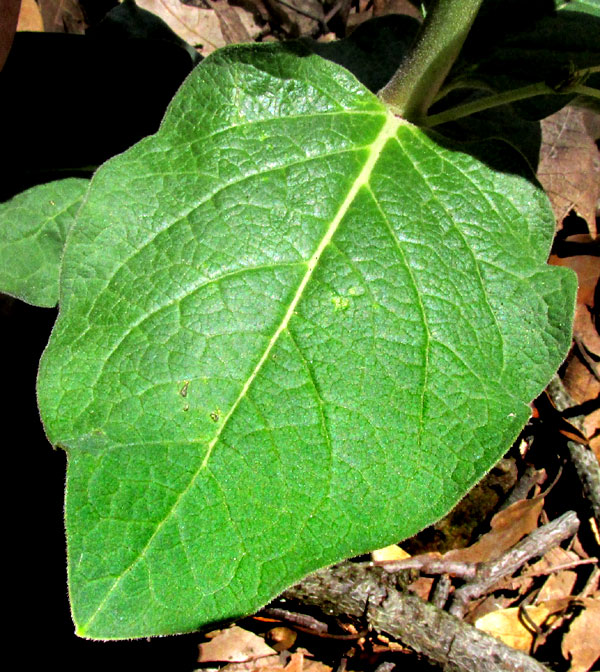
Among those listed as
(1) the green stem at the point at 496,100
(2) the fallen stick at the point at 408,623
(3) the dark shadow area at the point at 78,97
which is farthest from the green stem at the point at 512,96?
(2) the fallen stick at the point at 408,623

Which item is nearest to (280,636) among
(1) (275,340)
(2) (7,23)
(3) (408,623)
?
(3) (408,623)

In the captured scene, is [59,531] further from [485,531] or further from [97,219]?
[485,531]

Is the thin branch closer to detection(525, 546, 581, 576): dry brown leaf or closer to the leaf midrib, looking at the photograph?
detection(525, 546, 581, 576): dry brown leaf

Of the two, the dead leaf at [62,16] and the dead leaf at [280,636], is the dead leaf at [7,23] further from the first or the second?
the dead leaf at [280,636]

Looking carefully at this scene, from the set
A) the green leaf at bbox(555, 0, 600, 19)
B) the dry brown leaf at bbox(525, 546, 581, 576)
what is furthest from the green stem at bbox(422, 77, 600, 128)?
the dry brown leaf at bbox(525, 546, 581, 576)

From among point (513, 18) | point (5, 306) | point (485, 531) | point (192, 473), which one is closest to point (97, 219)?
point (192, 473)

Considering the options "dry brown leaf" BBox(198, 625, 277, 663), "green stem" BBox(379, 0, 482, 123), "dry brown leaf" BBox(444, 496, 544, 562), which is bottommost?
"dry brown leaf" BBox(198, 625, 277, 663)
